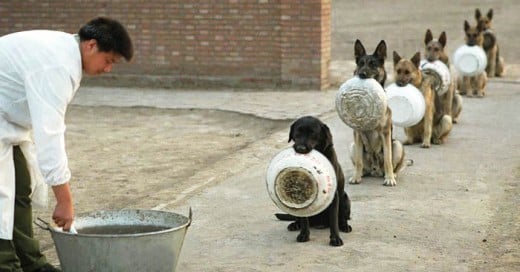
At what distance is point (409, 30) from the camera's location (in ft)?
84.8

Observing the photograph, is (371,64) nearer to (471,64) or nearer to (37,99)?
(37,99)

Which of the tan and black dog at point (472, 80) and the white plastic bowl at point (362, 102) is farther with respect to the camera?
the tan and black dog at point (472, 80)

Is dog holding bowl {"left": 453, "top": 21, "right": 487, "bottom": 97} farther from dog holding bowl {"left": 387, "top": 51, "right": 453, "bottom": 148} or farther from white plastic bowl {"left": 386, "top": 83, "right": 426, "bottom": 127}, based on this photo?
white plastic bowl {"left": 386, "top": 83, "right": 426, "bottom": 127}

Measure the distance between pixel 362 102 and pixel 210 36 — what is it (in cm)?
757

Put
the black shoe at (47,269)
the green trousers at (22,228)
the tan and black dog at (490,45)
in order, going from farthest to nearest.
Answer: the tan and black dog at (490,45) < the black shoe at (47,269) < the green trousers at (22,228)

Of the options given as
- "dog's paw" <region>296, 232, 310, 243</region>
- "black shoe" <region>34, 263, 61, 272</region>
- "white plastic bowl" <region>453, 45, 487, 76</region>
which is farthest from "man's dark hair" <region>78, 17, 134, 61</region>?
"white plastic bowl" <region>453, 45, 487, 76</region>

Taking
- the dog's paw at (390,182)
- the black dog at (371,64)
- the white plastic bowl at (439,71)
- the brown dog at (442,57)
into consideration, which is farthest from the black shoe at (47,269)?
the brown dog at (442,57)

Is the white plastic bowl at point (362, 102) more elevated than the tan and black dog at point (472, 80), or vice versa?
the white plastic bowl at point (362, 102)

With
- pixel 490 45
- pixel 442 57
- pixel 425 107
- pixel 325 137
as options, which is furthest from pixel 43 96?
pixel 490 45

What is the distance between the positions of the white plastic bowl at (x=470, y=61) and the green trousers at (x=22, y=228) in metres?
9.92

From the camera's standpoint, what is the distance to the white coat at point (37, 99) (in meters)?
5.44

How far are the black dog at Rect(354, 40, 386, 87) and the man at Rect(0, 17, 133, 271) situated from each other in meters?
3.84

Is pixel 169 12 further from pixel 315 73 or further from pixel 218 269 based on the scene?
pixel 218 269

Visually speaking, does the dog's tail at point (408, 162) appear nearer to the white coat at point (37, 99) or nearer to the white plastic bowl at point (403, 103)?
the white plastic bowl at point (403, 103)
